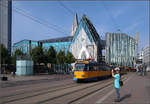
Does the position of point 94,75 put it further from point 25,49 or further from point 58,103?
point 25,49

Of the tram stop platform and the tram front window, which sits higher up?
the tram front window

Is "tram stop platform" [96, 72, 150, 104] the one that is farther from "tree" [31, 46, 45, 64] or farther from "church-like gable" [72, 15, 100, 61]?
"church-like gable" [72, 15, 100, 61]

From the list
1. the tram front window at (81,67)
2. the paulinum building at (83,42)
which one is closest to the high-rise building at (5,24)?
the paulinum building at (83,42)

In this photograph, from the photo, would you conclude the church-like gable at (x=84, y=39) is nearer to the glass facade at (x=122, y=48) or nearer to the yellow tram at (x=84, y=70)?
the glass facade at (x=122, y=48)

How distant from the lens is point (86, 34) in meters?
89.8

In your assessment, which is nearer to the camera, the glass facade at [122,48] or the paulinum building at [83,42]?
the paulinum building at [83,42]

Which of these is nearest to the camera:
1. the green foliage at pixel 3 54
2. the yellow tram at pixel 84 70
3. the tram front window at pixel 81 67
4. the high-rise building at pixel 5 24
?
the yellow tram at pixel 84 70

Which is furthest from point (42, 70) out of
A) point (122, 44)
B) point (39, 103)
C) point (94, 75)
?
point (122, 44)

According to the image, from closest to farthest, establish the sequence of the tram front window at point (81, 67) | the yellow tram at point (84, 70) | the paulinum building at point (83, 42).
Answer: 1. the yellow tram at point (84, 70)
2. the tram front window at point (81, 67)
3. the paulinum building at point (83, 42)

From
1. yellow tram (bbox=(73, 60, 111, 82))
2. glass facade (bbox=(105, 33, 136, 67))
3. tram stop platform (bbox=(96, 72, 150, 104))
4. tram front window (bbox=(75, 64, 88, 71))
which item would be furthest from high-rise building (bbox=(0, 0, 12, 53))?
tram stop platform (bbox=(96, 72, 150, 104))

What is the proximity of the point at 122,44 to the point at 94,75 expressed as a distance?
288 ft

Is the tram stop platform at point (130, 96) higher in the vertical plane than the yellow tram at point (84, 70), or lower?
lower

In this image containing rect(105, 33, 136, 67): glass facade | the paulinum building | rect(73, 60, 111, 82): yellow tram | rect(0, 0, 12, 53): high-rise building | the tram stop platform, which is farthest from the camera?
rect(105, 33, 136, 67): glass facade

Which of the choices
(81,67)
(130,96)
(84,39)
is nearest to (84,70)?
(81,67)
